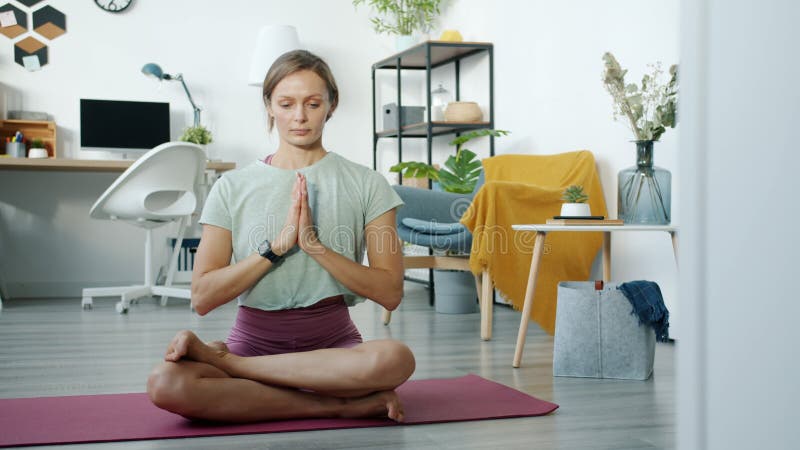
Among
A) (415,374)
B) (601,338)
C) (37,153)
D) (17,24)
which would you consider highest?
(17,24)

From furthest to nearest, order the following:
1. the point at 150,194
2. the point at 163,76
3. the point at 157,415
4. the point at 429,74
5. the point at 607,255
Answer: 1. the point at 163,76
2. the point at 429,74
3. the point at 150,194
4. the point at 607,255
5. the point at 157,415

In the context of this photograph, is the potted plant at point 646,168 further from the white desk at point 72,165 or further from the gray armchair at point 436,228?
the white desk at point 72,165

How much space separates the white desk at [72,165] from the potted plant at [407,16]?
138 cm

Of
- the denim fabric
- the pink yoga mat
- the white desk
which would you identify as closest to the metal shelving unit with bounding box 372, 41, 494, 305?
the white desk

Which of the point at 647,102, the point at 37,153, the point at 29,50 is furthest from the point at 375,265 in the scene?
the point at 29,50

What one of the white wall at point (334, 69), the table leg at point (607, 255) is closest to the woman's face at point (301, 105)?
the table leg at point (607, 255)

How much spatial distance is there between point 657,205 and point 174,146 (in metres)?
2.52

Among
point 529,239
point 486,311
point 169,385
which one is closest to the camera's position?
point 169,385

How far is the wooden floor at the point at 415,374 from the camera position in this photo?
1.63 meters

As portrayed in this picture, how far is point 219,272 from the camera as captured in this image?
5.63ft

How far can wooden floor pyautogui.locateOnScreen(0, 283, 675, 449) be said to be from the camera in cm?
163

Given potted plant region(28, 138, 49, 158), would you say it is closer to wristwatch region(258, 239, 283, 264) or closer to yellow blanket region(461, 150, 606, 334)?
yellow blanket region(461, 150, 606, 334)

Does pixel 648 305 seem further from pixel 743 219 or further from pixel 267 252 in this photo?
pixel 743 219

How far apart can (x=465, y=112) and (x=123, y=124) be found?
2.15m
